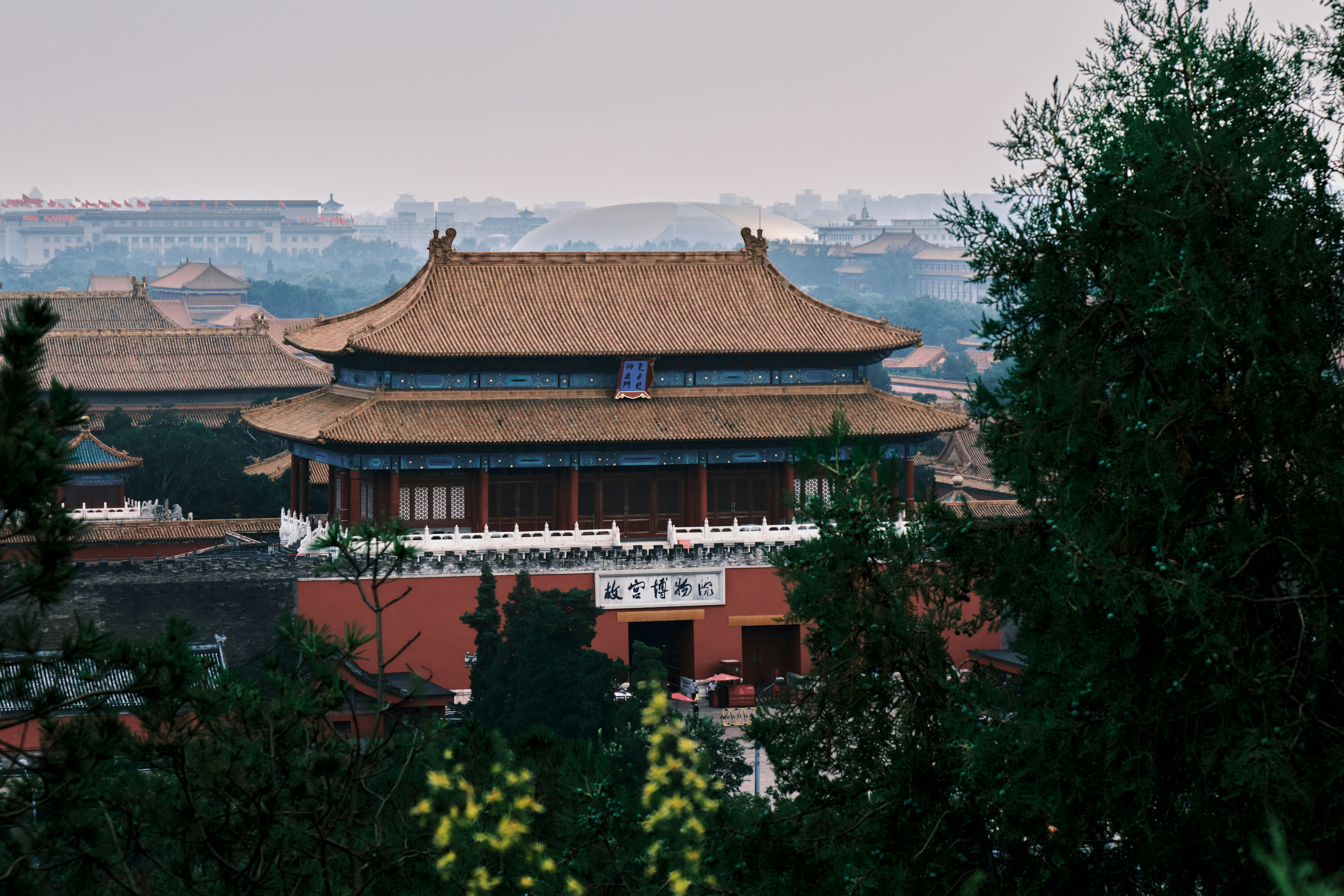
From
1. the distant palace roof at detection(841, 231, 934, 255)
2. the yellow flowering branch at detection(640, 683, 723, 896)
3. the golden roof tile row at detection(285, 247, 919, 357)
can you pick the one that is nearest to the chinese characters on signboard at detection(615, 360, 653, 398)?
the golden roof tile row at detection(285, 247, 919, 357)

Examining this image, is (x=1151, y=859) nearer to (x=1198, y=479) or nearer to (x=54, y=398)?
(x=1198, y=479)

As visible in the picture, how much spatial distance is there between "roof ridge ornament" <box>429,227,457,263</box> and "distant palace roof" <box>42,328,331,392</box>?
18602mm

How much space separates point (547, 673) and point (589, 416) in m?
8.65

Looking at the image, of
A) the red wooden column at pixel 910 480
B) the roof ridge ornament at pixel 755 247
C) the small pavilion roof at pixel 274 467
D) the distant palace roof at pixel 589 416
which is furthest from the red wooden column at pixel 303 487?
the red wooden column at pixel 910 480

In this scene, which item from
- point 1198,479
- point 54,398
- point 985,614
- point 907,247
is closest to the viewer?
point 54,398

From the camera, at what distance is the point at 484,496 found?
3406cm

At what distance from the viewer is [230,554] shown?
113ft

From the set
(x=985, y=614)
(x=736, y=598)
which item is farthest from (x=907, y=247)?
(x=985, y=614)

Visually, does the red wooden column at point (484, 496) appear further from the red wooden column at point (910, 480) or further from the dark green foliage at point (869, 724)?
the dark green foliage at point (869, 724)

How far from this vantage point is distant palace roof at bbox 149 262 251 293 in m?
132

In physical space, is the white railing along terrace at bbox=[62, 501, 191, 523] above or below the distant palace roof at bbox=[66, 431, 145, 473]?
below

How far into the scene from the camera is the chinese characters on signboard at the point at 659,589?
33844 mm

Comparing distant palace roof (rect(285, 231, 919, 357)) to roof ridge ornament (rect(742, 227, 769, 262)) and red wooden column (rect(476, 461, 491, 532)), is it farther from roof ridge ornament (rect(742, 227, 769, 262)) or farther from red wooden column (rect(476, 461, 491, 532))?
red wooden column (rect(476, 461, 491, 532))

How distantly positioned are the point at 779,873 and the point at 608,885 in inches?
55.2
